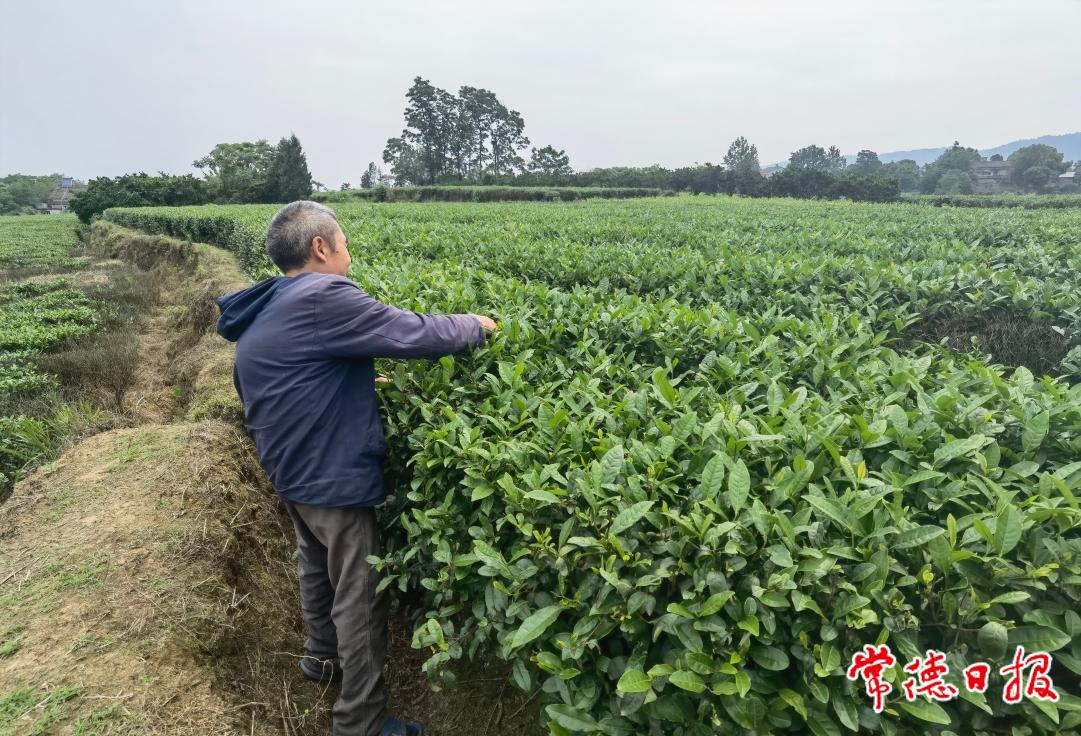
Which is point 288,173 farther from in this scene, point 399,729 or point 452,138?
point 399,729

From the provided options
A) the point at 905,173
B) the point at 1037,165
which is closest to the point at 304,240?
the point at 1037,165

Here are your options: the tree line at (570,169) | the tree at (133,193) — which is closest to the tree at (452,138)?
the tree line at (570,169)

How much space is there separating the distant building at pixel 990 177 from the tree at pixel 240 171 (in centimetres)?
6526

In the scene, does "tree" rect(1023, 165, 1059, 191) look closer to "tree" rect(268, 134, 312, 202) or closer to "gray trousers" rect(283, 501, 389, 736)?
"tree" rect(268, 134, 312, 202)

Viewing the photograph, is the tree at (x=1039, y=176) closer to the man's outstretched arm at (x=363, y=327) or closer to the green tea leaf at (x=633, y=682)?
the man's outstretched arm at (x=363, y=327)

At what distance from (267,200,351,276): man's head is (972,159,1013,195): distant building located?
6967 centimetres

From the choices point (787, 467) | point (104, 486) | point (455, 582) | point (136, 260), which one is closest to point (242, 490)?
point (104, 486)

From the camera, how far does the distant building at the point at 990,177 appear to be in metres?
62.9

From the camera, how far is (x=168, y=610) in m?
2.44

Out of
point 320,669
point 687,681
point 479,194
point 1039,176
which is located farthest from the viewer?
point 1039,176

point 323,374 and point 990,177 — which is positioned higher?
point 990,177

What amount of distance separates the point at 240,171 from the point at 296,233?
5065cm

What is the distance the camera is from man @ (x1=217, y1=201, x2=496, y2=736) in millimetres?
2121

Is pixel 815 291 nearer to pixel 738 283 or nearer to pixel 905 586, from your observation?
pixel 738 283
